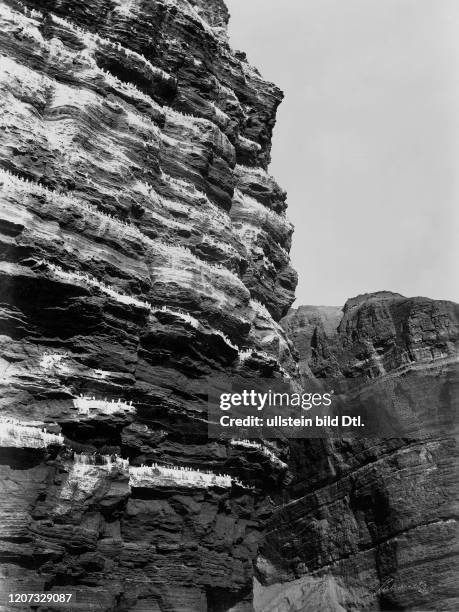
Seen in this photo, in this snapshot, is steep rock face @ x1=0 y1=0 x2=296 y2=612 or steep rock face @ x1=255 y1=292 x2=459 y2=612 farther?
steep rock face @ x1=255 y1=292 x2=459 y2=612

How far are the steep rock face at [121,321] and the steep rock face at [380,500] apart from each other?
1584 cm

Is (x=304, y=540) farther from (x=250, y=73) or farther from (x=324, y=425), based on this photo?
(x=250, y=73)

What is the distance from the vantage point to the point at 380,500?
7631 centimetres

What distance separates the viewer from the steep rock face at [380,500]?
71812mm

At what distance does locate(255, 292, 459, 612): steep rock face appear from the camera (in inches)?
2827

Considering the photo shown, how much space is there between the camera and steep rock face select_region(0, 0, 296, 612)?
45312 mm

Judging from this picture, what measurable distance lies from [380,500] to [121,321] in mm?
37050

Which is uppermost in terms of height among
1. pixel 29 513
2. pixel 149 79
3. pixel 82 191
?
pixel 149 79

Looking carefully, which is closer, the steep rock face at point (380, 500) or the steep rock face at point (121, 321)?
the steep rock face at point (121, 321)

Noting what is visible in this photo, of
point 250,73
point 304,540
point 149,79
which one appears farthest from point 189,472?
point 250,73

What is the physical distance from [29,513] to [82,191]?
80.4ft

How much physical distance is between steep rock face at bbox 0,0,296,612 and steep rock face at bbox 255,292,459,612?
1584 centimetres

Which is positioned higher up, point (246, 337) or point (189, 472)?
point (246, 337)

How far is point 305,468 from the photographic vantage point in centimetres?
8369
